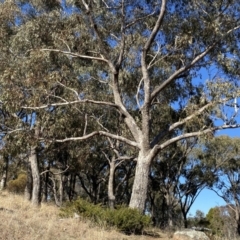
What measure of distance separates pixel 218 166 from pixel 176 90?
1550 cm

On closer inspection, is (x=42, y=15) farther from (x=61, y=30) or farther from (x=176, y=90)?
(x=176, y=90)

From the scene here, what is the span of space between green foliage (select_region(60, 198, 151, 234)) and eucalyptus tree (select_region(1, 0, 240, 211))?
1.71 m

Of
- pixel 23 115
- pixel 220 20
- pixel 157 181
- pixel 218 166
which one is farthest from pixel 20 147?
pixel 218 166

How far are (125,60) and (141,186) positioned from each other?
6882 mm

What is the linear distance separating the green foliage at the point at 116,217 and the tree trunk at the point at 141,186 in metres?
1.30

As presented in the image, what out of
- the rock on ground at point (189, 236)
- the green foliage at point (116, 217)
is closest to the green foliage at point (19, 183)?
the green foliage at point (116, 217)

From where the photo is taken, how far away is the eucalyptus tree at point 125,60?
13359mm

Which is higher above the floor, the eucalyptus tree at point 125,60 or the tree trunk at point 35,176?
the eucalyptus tree at point 125,60

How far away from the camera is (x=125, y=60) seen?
1756 centimetres

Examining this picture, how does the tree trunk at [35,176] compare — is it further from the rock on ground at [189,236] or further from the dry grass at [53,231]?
the rock on ground at [189,236]

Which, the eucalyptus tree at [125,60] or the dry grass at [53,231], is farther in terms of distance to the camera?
the eucalyptus tree at [125,60]

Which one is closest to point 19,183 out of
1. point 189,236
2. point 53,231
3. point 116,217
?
point 116,217

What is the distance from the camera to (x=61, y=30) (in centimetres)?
1648

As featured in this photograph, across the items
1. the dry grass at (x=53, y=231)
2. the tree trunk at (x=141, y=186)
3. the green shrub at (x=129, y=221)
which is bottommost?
the dry grass at (x=53, y=231)
